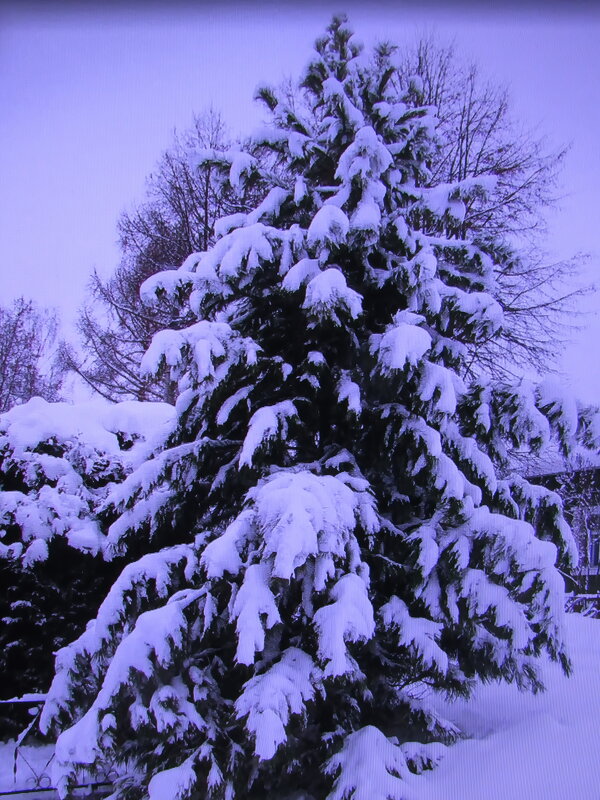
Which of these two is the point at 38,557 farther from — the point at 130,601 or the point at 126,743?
the point at 126,743

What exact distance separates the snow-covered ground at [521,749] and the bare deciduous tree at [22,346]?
15.5 meters

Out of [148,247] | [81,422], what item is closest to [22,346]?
[148,247]

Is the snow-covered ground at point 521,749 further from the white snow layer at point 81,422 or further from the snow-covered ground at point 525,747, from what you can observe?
the white snow layer at point 81,422

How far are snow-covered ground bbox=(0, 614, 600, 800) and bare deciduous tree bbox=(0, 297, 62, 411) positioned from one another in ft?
51.0

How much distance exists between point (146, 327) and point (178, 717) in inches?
452

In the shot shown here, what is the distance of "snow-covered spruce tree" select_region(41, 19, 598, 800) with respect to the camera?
2830 millimetres

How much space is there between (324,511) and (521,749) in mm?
2036

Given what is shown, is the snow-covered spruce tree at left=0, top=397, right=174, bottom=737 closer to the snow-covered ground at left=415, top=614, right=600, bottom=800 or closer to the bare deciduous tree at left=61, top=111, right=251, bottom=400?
the snow-covered ground at left=415, top=614, right=600, bottom=800

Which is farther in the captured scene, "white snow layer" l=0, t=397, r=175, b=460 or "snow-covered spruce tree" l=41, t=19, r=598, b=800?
"white snow layer" l=0, t=397, r=175, b=460

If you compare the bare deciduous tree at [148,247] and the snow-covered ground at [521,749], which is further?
the bare deciduous tree at [148,247]

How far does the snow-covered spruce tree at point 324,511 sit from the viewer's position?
283cm

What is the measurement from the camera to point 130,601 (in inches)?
134

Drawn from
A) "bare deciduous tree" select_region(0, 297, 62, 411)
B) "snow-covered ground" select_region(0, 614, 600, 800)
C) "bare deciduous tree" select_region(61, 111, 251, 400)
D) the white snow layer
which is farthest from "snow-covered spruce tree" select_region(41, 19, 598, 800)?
"bare deciduous tree" select_region(0, 297, 62, 411)

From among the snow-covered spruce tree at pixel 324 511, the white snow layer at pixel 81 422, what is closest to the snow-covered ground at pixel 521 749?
the snow-covered spruce tree at pixel 324 511
